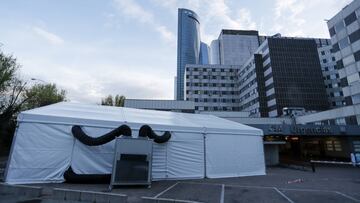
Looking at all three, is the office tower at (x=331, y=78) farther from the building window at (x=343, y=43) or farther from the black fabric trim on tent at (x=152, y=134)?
the black fabric trim on tent at (x=152, y=134)

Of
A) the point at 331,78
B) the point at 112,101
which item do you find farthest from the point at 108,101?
the point at 331,78

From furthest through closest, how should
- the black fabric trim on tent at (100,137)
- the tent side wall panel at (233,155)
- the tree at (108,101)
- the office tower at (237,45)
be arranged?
the office tower at (237,45), the tree at (108,101), the tent side wall panel at (233,155), the black fabric trim on tent at (100,137)

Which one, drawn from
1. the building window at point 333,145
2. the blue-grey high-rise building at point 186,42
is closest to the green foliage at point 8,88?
the building window at point 333,145

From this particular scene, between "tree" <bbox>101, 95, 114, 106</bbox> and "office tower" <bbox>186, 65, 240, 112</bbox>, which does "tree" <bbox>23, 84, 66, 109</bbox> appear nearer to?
"tree" <bbox>101, 95, 114, 106</bbox>

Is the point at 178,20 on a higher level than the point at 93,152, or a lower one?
higher

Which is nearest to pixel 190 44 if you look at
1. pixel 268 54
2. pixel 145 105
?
pixel 268 54

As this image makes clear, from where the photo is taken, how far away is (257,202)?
21.7 feet

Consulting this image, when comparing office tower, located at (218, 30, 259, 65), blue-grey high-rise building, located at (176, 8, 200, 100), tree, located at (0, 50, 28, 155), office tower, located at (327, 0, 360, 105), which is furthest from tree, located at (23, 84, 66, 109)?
blue-grey high-rise building, located at (176, 8, 200, 100)

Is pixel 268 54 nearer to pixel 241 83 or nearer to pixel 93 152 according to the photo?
pixel 241 83

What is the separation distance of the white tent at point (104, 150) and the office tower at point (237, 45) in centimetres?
11007

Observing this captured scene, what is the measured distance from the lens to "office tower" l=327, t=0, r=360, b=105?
104 ft

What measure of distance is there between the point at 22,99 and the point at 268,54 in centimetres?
6259

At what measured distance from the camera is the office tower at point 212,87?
78.3 meters

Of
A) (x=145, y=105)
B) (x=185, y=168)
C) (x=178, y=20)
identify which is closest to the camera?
(x=185, y=168)
